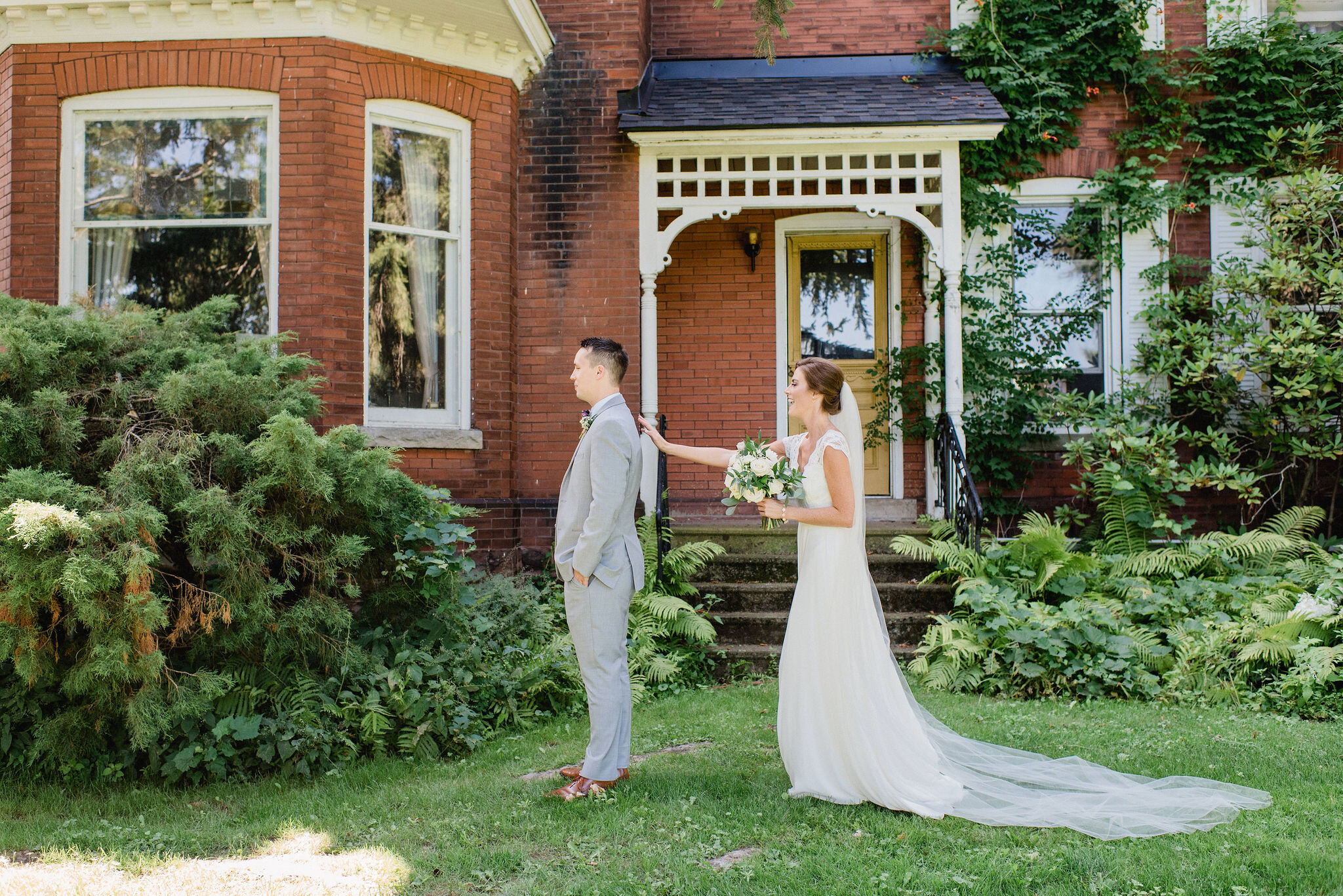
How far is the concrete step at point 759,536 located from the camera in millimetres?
8062

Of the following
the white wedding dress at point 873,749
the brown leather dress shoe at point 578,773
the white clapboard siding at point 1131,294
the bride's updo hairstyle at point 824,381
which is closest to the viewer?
the white wedding dress at point 873,749

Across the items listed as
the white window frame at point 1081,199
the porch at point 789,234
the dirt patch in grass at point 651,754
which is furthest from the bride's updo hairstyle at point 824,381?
the white window frame at point 1081,199

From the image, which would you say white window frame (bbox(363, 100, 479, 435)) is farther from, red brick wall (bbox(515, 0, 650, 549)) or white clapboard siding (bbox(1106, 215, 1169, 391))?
white clapboard siding (bbox(1106, 215, 1169, 391))

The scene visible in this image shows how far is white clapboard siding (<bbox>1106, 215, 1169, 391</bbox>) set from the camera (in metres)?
9.34

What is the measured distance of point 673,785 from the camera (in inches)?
169

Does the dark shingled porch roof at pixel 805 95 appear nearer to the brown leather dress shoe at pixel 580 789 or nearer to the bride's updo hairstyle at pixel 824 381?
the bride's updo hairstyle at pixel 824 381

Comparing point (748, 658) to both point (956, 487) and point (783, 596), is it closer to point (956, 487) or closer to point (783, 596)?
point (783, 596)

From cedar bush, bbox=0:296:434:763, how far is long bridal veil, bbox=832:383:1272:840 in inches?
102

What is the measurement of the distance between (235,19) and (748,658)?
237 inches

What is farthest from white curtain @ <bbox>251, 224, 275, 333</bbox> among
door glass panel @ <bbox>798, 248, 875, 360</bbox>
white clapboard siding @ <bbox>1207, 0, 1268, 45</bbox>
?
white clapboard siding @ <bbox>1207, 0, 1268, 45</bbox>

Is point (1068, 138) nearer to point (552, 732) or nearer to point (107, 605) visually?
point (552, 732)

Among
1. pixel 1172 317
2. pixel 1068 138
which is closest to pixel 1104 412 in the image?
pixel 1172 317

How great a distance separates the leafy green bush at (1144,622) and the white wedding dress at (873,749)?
1.88 m

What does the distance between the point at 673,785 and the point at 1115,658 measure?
3560mm
